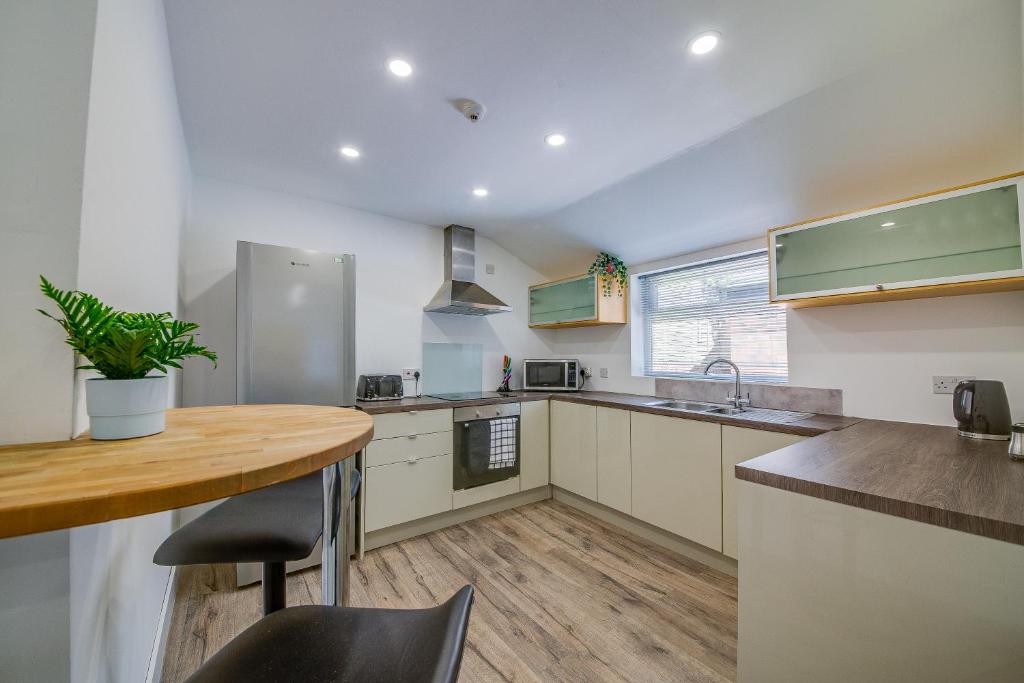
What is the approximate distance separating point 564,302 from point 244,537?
2953mm

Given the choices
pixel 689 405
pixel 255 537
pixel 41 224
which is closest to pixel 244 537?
pixel 255 537

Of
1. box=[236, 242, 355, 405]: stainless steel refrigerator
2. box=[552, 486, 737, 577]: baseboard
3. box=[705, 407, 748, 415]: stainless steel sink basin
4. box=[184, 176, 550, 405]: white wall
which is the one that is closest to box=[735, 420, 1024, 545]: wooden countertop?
box=[705, 407, 748, 415]: stainless steel sink basin

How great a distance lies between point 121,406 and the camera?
65cm

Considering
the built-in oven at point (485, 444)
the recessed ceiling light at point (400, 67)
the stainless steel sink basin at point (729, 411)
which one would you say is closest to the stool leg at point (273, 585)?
the built-in oven at point (485, 444)

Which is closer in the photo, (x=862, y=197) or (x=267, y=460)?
(x=267, y=460)

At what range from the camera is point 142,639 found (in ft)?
3.89

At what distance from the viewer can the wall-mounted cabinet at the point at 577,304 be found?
3.22m

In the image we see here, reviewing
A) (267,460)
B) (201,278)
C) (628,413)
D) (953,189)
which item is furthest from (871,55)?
(201,278)

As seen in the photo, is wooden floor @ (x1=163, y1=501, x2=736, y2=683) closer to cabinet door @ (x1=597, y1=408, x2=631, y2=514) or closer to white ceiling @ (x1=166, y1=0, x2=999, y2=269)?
cabinet door @ (x1=597, y1=408, x2=631, y2=514)

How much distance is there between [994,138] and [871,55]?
2.17 feet

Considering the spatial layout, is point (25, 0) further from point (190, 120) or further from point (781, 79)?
point (781, 79)

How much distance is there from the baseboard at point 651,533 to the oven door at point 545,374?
2.96ft

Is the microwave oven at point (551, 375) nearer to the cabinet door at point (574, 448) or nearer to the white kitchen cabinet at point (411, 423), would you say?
the cabinet door at point (574, 448)

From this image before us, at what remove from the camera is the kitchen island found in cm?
82
